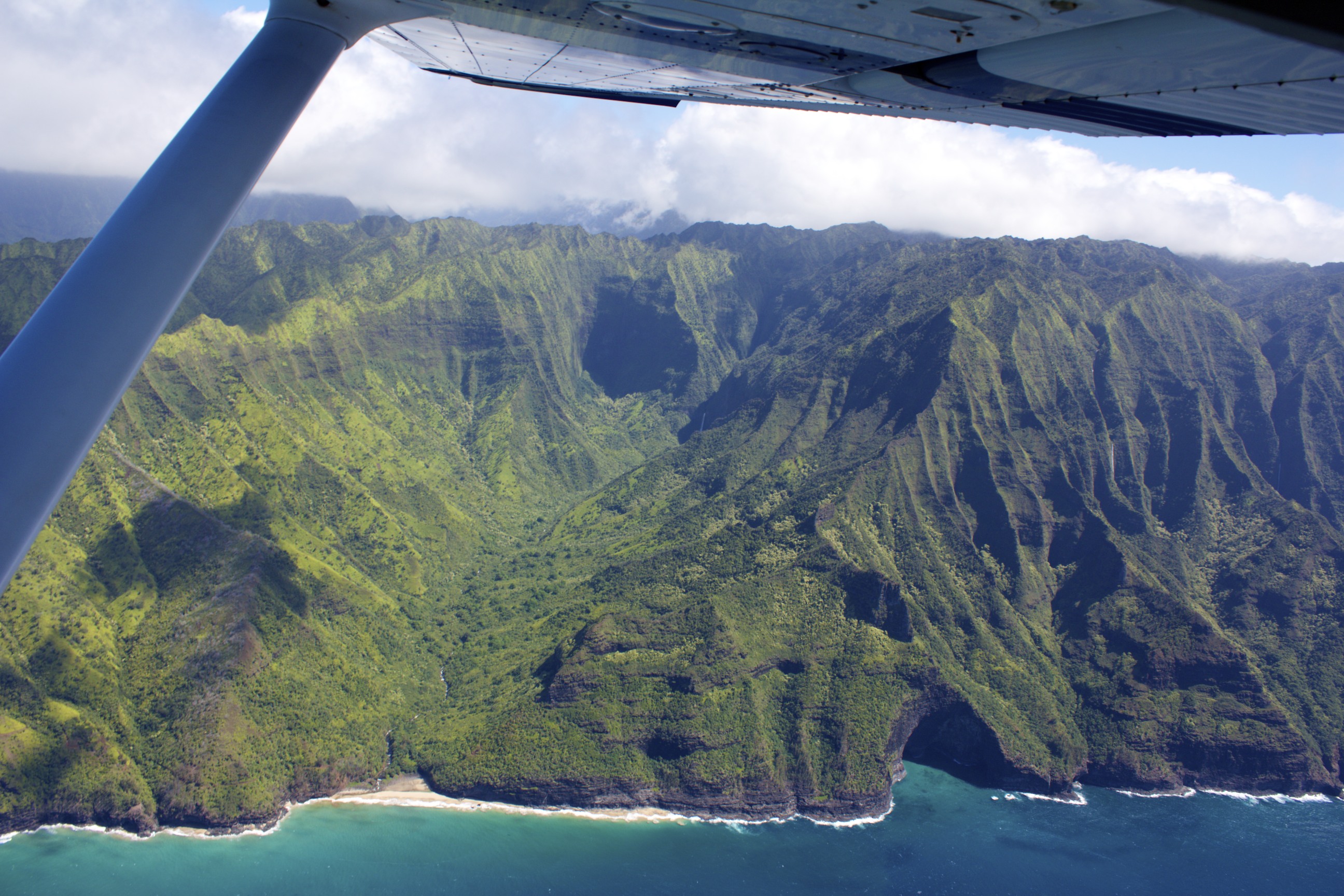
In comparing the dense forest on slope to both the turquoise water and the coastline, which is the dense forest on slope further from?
the turquoise water

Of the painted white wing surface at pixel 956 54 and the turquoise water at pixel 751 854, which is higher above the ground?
the painted white wing surface at pixel 956 54

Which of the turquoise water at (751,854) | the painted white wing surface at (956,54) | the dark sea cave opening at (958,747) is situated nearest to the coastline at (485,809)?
the turquoise water at (751,854)

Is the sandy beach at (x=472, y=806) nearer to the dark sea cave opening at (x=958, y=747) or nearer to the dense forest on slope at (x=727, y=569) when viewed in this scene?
the dense forest on slope at (x=727, y=569)

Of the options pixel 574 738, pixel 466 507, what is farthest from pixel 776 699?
pixel 466 507

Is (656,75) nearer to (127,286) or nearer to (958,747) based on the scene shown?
(127,286)

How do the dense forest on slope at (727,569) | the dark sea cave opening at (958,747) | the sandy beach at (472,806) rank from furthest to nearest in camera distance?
the dark sea cave opening at (958,747), the dense forest on slope at (727,569), the sandy beach at (472,806)

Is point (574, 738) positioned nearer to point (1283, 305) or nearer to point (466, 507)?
point (466, 507)

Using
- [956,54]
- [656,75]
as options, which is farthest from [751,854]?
[956,54]
